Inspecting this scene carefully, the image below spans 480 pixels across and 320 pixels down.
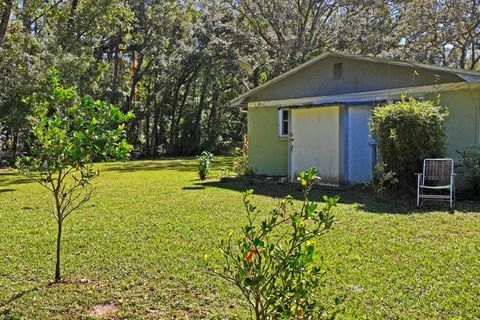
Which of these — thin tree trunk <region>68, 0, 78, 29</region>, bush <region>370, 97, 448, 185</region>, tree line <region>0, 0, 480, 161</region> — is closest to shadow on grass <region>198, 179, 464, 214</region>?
bush <region>370, 97, 448, 185</region>

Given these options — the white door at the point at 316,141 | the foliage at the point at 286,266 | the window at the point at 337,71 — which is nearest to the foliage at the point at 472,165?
the white door at the point at 316,141

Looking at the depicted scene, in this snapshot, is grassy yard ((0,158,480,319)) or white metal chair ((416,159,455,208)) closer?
grassy yard ((0,158,480,319))

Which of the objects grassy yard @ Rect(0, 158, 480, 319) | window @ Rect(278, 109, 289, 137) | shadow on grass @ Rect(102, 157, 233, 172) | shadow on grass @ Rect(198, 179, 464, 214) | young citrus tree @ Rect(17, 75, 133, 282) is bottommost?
grassy yard @ Rect(0, 158, 480, 319)

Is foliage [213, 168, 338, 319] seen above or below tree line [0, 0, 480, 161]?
below

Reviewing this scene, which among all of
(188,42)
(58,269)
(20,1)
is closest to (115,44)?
(188,42)

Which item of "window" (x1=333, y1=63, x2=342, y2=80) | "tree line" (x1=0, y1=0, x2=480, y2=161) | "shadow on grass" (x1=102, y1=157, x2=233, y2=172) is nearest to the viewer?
"window" (x1=333, y1=63, x2=342, y2=80)

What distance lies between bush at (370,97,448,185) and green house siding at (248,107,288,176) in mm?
4460

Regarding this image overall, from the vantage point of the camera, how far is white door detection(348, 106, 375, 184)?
10.7 meters

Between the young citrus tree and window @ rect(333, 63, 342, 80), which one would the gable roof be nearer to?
window @ rect(333, 63, 342, 80)

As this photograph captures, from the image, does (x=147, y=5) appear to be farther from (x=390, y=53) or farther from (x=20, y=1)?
(x=390, y=53)

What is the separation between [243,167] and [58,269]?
9862 mm

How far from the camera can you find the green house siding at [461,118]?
372 inches

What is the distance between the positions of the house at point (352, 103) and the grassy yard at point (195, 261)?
2219mm

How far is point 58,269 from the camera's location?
4.30 meters
